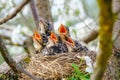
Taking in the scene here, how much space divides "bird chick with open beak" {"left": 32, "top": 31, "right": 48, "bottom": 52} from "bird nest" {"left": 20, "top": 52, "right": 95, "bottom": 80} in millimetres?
389

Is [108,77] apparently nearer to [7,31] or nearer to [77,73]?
[77,73]

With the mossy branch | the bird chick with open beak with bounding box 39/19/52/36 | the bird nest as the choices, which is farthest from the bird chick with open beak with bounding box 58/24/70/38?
the mossy branch

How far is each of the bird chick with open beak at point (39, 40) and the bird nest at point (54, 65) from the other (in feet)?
1.28

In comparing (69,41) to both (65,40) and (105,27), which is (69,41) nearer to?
(65,40)

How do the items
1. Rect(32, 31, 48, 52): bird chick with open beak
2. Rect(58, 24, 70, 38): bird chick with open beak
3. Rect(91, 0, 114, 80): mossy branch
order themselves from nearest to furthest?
Rect(91, 0, 114, 80): mossy branch
Rect(58, 24, 70, 38): bird chick with open beak
Rect(32, 31, 48, 52): bird chick with open beak

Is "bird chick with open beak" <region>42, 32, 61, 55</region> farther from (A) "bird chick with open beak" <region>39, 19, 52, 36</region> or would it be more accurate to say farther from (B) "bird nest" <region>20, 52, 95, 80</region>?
(A) "bird chick with open beak" <region>39, 19, 52, 36</region>

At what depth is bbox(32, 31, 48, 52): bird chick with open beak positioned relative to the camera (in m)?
3.42

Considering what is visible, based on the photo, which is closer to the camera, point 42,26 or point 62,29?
point 62,29

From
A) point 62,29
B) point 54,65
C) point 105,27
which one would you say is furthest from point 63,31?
point 105,27

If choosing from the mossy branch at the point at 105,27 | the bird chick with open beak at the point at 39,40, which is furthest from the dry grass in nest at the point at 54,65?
the mossy branch at the point at 105,27

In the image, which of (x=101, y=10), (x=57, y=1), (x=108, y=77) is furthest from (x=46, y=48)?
(x=101, y=10)

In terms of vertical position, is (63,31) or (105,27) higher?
(105,27)

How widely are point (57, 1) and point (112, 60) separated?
2.80 meters

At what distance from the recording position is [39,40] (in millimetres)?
3441
